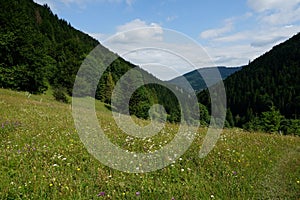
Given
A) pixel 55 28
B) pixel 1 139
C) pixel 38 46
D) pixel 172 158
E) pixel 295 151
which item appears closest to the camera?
pixel 172 158

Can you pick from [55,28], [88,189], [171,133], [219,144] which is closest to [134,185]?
[88,189]

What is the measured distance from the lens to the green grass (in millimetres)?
5117

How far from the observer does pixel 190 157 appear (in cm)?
693

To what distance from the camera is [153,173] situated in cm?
609

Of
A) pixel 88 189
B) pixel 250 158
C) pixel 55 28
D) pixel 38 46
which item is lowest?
pixel 88 189

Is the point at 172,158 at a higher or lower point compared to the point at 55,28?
lower

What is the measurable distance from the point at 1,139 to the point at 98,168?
174 inches

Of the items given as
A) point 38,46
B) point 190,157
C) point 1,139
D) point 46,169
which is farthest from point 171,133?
point 38,46

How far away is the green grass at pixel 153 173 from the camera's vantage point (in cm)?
512

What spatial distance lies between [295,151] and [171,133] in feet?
13.2

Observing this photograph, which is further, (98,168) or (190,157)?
(190,157)

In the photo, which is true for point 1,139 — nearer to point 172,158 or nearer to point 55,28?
point 172,158

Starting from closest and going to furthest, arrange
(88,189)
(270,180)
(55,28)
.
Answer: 1. (88,189)
2. (270,180)
3. (55,28)

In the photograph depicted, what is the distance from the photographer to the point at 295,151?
7.75 metres
